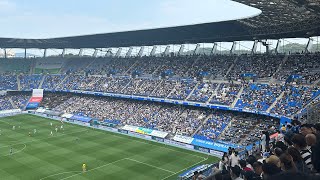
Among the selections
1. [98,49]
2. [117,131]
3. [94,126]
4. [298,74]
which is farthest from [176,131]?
[98,49]

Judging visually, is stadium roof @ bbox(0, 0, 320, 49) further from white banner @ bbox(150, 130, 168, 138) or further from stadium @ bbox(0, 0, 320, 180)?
white banner @ bbox(150, 130, 168, 138)

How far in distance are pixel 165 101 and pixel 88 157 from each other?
19.3m

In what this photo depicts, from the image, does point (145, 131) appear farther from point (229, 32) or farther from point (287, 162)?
point (287, 162)

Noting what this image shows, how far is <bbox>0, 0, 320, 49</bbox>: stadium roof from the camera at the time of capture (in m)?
31.9

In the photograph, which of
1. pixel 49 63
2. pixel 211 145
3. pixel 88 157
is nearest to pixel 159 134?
pixel 211 145

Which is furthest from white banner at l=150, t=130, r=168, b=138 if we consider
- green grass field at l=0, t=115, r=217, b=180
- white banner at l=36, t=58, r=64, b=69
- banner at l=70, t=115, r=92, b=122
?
white banner at l=36, t=58, r=64, b=69

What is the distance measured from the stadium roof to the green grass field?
1842 cm

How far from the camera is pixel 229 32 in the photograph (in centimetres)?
5234

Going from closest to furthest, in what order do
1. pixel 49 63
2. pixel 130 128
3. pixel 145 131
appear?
pixel 145 131
pixel 130 128
pixel 49 63

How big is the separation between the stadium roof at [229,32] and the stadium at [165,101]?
0.19 m

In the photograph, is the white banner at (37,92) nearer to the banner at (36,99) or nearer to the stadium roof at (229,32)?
the banner at (36,99)

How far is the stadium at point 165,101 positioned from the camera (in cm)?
3484

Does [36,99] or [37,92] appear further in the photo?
[37,92]

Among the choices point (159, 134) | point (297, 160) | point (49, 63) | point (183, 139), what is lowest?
point (159, 134)
